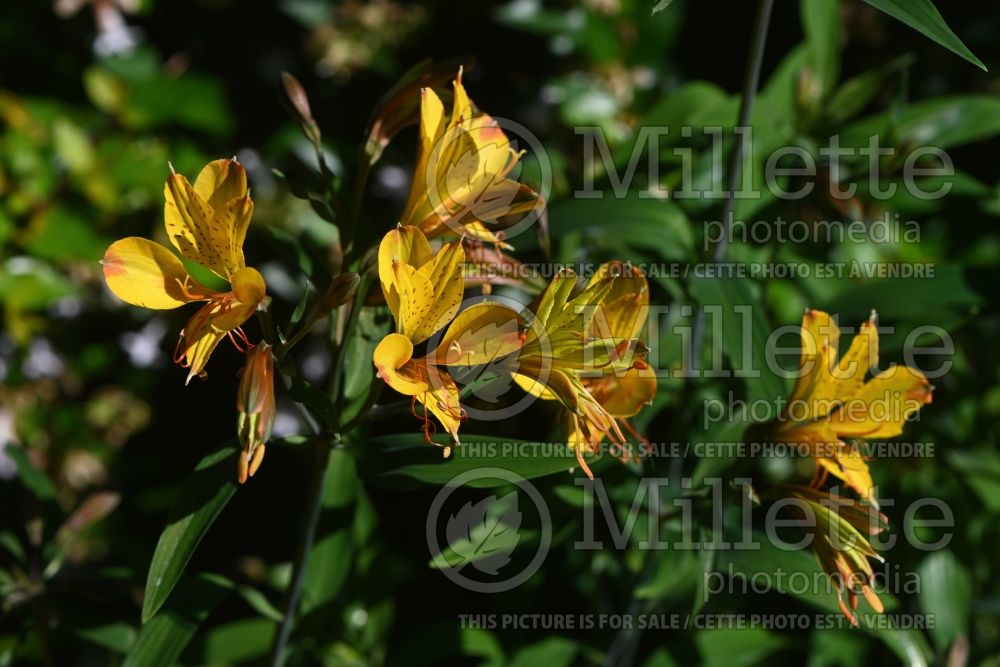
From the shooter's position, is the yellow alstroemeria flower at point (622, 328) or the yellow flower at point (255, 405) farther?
the yellow alstroemeria flower at point (622, 328)

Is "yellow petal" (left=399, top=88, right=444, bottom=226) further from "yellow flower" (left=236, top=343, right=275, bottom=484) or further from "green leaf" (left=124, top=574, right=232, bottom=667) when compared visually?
"green leaf" (left=124, top=574, right=232, bottom=667)

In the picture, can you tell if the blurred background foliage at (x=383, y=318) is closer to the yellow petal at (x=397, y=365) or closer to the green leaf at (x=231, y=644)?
the green leaf at (x=231, y=644)

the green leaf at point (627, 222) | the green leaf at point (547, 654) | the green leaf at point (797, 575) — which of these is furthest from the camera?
the green leaf at point (547, 654)

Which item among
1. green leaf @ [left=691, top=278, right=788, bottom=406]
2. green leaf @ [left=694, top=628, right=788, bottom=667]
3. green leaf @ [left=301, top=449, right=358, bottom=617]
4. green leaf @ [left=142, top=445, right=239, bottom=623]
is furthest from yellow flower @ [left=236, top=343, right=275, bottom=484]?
green leaf @ [left=694, top=628, right=788, bottom=667]

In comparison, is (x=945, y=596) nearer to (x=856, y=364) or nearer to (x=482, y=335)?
(x=856, y=364)

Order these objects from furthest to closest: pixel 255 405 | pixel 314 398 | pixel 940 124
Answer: pixel 940 124 < pixel 314 398 < pixel 255 405

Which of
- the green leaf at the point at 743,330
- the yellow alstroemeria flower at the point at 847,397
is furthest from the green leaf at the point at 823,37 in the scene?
the yellow alstroemeria flower at the point at 847,397

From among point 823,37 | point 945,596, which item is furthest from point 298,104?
point 945,596
